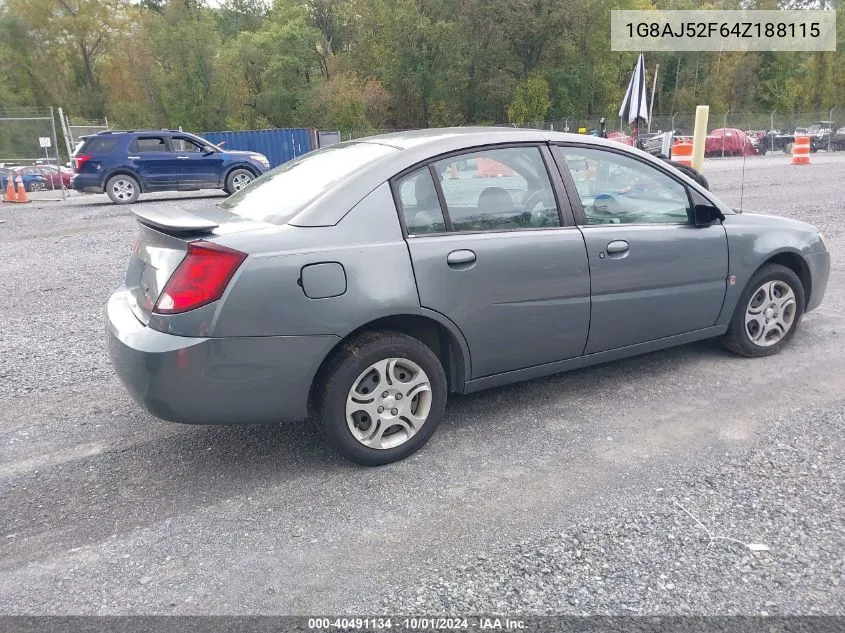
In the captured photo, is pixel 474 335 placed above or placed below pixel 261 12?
below

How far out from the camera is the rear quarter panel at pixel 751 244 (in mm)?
4413

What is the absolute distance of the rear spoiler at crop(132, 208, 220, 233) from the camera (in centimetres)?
310

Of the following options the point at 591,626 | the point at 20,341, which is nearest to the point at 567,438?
the point at 591,626

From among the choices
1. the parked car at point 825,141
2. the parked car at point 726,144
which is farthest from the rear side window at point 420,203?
the parked car at point 825,141

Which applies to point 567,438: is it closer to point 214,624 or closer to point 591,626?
point 591,626

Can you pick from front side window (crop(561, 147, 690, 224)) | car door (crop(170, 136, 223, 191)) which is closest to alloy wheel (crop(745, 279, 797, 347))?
front side window (crop(561, 147, 690, 224))

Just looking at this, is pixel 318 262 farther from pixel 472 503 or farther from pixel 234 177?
pixel 234 177

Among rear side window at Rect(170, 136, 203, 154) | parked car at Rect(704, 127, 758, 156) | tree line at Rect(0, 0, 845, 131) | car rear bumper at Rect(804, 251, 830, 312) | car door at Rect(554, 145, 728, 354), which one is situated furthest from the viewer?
tree line at Rect(0, 0, 845, 131)

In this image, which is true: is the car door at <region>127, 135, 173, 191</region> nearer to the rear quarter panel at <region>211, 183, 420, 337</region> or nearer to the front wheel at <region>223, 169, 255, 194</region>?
the front wheel at <region>223, 169, 255, 194</region>

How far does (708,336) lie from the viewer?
4.49m

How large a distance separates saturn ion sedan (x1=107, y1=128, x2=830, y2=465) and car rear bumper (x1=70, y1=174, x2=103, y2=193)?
556 inches

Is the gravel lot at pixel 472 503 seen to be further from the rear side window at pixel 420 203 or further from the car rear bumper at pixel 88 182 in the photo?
the car rear bumper at pixel 88 182

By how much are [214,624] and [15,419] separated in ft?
7.96

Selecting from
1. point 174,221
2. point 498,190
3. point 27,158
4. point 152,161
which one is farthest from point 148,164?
point 498,190
